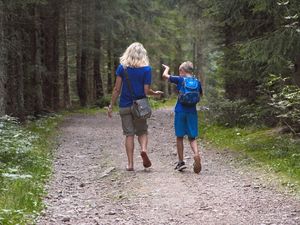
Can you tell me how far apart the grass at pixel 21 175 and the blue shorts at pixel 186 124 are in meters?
2.52

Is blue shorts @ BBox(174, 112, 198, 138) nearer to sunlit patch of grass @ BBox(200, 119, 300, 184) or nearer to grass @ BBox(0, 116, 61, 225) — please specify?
sunlit patch of grass @ BBox(200, 119, 300, 184)

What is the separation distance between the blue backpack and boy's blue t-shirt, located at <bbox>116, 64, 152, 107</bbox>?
63 centimetres

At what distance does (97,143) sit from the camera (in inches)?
572

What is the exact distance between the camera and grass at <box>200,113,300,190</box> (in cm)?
938

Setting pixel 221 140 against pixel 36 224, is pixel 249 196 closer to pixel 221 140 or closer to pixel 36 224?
pixel 36 224

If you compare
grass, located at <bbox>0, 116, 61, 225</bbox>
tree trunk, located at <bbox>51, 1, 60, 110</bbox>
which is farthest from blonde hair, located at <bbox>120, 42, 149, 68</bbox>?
tree trunk, located at <bbox>51, 1, 60, 110</bbox>

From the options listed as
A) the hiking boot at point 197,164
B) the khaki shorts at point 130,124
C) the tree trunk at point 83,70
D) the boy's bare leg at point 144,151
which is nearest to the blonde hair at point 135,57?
the khaki shorts at point 130,124

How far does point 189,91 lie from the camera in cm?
930

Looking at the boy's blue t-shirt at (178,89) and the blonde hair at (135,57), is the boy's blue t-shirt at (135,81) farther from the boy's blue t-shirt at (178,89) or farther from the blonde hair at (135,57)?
the boy's blue t-shirt at (178,89)

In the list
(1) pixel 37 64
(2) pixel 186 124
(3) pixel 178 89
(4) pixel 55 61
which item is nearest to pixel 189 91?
(3) pixel 178 89

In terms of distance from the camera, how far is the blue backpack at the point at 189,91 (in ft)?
30.5

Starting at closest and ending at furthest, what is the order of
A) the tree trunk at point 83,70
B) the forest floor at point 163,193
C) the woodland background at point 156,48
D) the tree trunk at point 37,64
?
the forest floor at point 163,193, the woodland background at point 156,48, the tree trunk at point 37,64, the tree trunk at point 83,70

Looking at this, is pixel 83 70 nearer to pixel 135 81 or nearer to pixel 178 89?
pixel 135 81

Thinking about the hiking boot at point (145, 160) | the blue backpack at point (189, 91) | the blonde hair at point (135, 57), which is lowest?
the hiking boot at point (145, 160)
